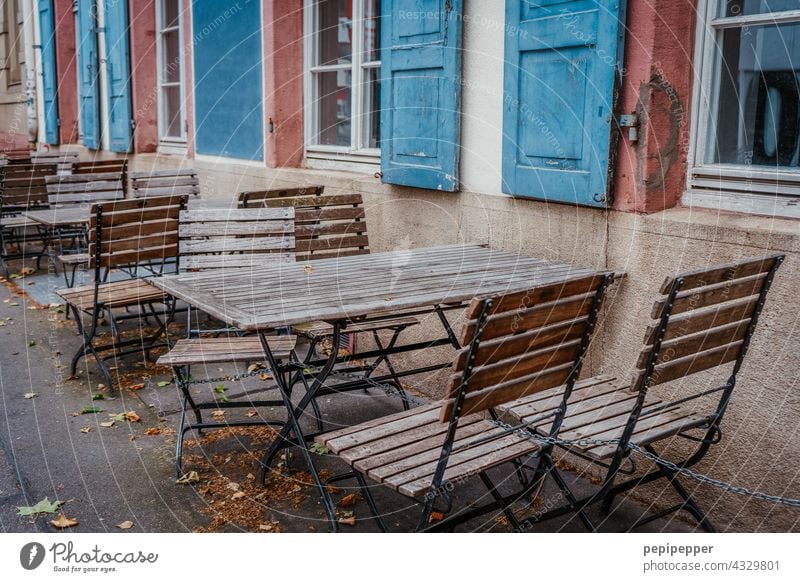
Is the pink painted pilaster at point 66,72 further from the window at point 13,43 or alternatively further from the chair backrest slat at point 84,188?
the chair backrest slat at point 84,188

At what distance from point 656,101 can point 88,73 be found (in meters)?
10.5

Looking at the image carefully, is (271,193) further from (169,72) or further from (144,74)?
(144,74)

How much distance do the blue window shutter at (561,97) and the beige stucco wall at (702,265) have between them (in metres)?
0.17

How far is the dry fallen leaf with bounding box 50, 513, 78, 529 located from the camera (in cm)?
354

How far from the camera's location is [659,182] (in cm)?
405

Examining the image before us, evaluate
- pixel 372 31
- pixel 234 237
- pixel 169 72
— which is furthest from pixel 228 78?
pixel 234 237

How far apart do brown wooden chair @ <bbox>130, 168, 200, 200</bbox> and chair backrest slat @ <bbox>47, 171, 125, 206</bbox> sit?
0.70 meters

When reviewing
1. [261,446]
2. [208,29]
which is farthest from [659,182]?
[208,29]

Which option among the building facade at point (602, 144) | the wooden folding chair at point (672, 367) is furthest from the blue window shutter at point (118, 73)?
the wooden folding chair at point (672, 367)

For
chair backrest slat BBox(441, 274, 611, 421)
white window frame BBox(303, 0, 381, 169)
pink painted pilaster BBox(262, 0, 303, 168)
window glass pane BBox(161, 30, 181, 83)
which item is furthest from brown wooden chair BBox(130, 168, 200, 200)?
chair backrest slat BBox(441, 274, 611, 421)

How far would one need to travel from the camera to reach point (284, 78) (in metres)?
7.40

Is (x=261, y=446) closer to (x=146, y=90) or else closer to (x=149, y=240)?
(x=149, y=240)

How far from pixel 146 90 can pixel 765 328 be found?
9302mm

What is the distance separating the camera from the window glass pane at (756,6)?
12.1 feet
